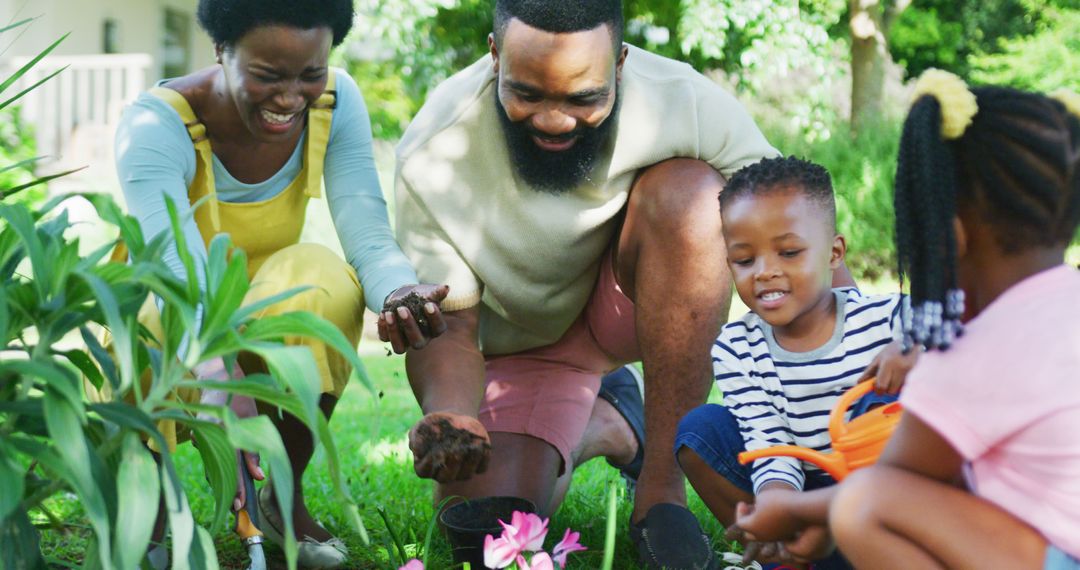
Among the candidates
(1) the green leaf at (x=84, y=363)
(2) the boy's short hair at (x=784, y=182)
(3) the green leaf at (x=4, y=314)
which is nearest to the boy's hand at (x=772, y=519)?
(2) the boy's short hair at (x=784, y=182)

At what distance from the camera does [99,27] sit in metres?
14.2

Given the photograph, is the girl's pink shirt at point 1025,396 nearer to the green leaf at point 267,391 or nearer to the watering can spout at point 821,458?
the watering can spout at point 821,458

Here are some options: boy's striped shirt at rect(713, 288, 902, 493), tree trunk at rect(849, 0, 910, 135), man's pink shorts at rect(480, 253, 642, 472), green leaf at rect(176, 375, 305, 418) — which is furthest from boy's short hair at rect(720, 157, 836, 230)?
tree trunk at rect(849, 0, 910, 135)

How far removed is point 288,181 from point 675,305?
3.41 feet

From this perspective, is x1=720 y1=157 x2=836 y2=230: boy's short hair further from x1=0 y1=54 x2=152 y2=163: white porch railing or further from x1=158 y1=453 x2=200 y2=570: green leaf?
x1=0 y1=54 x2=152 y2=163: white porch railing

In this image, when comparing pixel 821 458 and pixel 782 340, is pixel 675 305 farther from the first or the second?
pixel 821 458

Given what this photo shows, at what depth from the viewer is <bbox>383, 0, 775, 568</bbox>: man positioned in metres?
2.92

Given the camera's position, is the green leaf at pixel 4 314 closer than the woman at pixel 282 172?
Yes

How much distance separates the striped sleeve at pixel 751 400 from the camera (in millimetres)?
2492

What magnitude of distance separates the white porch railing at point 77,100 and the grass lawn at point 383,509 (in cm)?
816

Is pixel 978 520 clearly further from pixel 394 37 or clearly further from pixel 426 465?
pixel 394 37

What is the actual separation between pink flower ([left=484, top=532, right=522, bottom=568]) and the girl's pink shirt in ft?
2.33

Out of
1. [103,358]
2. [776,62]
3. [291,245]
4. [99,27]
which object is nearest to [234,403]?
[291,245]

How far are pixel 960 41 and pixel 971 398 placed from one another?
2022 cm
